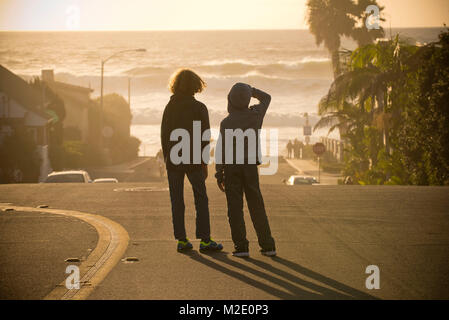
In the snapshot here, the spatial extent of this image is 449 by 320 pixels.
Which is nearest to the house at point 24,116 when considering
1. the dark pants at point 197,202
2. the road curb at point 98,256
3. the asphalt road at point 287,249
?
the asphalt road at point 287,249

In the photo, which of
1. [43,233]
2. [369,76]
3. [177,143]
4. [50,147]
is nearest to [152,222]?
[43,233]

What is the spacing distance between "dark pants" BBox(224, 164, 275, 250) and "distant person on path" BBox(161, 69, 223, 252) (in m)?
0.37

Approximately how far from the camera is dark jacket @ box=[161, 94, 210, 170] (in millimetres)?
8703

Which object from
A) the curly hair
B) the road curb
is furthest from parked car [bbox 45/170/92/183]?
the curly hair

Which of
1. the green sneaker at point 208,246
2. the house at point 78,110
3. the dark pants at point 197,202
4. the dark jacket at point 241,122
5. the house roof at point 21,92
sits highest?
the dark jacket at point 241,122

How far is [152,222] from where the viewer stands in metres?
11.8

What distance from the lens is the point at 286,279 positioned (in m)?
7.36

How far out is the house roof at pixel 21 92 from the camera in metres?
50.5

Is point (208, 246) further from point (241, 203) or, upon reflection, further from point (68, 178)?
point (68, 178)

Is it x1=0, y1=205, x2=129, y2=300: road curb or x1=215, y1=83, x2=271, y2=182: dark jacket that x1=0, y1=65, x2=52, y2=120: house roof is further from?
x1=215, y1=83, x2=271, y2=182: dark jacket

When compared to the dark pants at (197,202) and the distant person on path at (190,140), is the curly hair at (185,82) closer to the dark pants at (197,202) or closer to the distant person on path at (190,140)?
the distant person on path at (190,140)

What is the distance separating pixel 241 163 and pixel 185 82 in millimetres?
1139

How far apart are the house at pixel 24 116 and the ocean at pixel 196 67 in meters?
30.3
